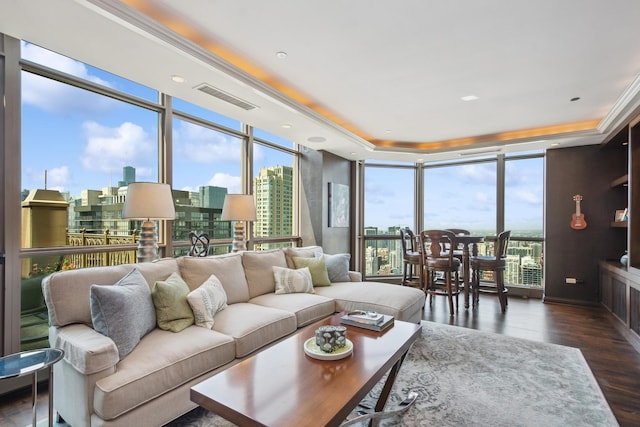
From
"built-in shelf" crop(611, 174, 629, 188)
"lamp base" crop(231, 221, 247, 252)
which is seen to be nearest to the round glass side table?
"lamp base" crop(231, 221, 247, 252)

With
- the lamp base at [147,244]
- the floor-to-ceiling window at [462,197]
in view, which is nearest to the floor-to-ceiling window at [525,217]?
the floor-to-ceiling window at [462,197]

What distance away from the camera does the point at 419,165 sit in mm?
6773

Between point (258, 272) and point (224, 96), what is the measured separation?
1.86 meters

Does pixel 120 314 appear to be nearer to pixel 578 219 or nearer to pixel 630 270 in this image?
pixel 630 270

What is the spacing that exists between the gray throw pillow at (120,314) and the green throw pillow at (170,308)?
14 cm

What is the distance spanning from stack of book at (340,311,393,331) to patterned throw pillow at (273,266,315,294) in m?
1.09

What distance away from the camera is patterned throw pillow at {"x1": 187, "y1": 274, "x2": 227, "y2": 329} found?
2.42 meters

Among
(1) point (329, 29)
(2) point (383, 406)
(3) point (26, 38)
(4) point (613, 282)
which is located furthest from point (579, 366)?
(3) point (26, 38)

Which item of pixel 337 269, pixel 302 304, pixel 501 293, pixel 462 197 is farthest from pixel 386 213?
pixel 302 304

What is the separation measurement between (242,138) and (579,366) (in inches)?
177

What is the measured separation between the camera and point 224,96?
128 inches

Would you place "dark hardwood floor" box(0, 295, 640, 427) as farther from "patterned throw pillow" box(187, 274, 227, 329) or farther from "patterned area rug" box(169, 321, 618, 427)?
"patterned throw pillow" box(187, 274, 227, 329)

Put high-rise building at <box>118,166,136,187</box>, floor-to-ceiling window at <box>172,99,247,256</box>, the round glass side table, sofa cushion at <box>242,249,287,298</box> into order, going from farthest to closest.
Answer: floor-to-ceiling window at <box>172,99,247,256</box>
sofa cushion at <box>242,249,287,298</box>
high-rise building at <box>118,166,136,187</box>
the round glass side table

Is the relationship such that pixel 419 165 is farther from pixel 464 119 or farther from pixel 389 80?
pixel 389 80
